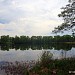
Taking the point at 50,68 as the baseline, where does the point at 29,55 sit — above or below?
below

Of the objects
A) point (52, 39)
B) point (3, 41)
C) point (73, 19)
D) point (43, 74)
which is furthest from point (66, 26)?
point (52, 39)

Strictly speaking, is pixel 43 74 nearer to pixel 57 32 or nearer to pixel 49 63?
pixel 49 63

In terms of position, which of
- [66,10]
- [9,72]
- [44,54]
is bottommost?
[9,72]

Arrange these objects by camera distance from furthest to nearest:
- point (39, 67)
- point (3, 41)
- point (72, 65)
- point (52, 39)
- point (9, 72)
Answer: point (52, 39)
point (3, 41)
point (9, 72)
point (39, 67)
point (72, 65)

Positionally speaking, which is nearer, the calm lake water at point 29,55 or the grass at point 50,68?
the grass at point 50,68

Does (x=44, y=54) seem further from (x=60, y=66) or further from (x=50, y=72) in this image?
(x=50, y=72)

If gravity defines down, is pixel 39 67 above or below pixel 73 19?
below

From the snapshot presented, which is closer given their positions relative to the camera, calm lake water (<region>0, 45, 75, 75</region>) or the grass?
the grass

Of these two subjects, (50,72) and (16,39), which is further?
(16,39)

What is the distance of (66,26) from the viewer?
70.4 ft

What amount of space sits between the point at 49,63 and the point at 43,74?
3410 millimetres

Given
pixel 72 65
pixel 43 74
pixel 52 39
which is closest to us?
pixel 43 74

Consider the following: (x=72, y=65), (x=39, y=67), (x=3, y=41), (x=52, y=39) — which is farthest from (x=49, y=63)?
(x=52, y=39)

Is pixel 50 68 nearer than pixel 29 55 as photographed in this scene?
Yes
